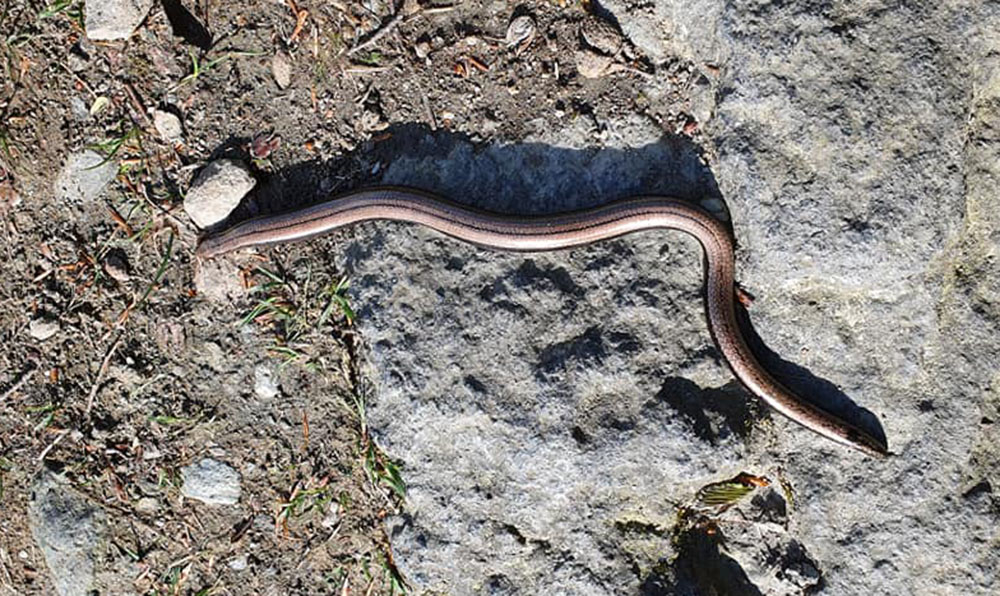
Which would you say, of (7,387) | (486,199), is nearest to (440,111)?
(486,199)

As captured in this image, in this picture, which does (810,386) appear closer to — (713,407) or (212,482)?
(713,407)

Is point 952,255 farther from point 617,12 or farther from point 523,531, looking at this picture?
point 523,531

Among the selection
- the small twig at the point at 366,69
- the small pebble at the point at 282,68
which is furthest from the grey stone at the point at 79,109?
the small twig at the point at 366,69

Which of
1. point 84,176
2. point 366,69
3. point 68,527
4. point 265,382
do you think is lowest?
point 68,527

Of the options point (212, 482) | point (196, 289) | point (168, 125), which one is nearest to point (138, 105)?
point (168, 125)

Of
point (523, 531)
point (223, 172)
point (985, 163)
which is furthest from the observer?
point (223, 172)

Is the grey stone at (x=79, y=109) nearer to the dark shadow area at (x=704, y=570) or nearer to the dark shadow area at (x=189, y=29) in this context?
the dark shadow area at (x=189, y=29)

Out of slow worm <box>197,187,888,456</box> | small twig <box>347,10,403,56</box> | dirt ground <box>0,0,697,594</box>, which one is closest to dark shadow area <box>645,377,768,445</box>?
slow worm <box>197,187,888,456</box>
